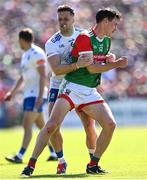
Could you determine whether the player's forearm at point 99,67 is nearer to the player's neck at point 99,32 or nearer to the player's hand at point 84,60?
the player's hand at point 84,60

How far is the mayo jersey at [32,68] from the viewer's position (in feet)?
43.5

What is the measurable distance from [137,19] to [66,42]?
1984 centimetres

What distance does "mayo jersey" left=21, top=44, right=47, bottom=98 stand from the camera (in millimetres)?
13258

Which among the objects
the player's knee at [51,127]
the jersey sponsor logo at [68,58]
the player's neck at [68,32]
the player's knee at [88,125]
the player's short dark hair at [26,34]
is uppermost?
the player's neck at [68,32]

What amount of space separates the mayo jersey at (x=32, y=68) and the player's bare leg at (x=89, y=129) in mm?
3090

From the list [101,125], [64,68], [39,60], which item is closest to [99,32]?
[64,68]

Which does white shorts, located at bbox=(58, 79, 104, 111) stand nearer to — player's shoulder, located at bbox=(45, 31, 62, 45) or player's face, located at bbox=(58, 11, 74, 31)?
player's shoulder, located at bbox=(45, 31, 62, 45)

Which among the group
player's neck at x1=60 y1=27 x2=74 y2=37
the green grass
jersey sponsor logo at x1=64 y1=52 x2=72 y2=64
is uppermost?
player's neck at x1=60 y1=27 x2=74 y2=37

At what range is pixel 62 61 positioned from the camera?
10.0 meters

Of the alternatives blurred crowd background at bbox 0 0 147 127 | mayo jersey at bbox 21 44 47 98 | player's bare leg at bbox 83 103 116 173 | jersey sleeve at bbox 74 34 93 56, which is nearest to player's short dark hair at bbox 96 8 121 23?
jersey sleeve at bbox 74 34 93 56

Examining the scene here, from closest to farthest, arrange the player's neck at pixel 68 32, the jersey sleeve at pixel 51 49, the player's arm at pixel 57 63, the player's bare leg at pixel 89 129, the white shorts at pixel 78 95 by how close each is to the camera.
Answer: the player's arm at pixel 57 63 → the white shorts at pixel 78 95 → the jersey sleeve at pixel 51 49 → the player's neck at pixel 68 32 → the player's bare leg at pixel 89 129

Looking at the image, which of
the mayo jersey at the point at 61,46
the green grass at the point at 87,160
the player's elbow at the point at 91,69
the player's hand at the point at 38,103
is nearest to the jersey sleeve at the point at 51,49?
the mayo jersey at the point at 61,46

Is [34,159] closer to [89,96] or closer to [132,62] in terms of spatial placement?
[89,96]

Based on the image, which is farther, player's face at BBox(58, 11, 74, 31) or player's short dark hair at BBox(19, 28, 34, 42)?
player's short dark hair at BBox(19, 28, 34, 42)
